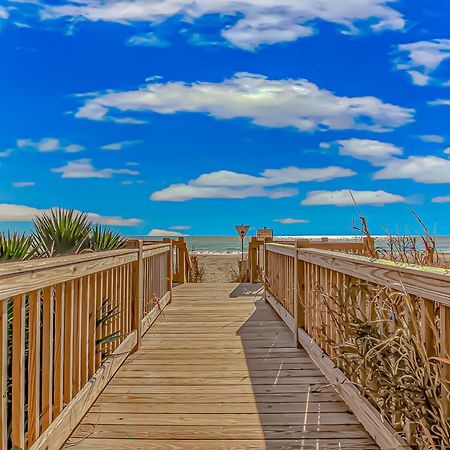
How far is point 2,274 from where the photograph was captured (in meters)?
1.61

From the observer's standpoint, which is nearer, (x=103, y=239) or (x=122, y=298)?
(x=122, y=298)

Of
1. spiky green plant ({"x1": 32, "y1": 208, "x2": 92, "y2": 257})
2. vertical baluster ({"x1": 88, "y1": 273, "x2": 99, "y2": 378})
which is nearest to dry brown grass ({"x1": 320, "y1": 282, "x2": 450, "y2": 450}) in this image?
vertical baluster ({"x1": 88, "y1": 273, "x2": 99, "y2": 378})

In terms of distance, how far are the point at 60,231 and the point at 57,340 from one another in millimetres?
1691

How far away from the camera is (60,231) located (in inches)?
152

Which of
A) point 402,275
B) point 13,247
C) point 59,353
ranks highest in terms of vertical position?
point 13,247

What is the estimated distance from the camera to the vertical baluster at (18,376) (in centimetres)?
183

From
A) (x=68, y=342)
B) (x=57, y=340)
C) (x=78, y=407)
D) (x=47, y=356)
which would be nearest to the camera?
(x=47, y=356)

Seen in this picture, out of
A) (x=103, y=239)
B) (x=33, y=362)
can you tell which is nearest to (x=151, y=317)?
(x=103, y=239)

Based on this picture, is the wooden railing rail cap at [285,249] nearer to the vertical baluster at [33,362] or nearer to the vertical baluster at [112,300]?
the vertical baluster at [112,300]

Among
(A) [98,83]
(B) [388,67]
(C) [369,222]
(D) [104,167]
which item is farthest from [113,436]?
(D) [104,167]

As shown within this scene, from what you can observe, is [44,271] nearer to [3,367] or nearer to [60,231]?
[3,367]

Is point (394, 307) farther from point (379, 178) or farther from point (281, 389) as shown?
point (379, 178)

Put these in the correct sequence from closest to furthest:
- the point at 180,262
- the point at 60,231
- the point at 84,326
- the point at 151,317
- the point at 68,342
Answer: the point at 68,342 < the point at 84,326 < the point at 60,231 < the point at 151,317 < the point at 180,262

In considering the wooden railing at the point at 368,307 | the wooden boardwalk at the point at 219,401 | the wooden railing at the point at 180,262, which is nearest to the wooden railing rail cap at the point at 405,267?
the wooden railing at the point at 368,307
